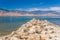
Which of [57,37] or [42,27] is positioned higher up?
[42,27]

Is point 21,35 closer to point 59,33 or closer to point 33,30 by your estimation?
point 33,30

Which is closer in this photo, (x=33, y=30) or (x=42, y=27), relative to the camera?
(x=33, y=30)

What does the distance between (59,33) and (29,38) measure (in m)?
1.43

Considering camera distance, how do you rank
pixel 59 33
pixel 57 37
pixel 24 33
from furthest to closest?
pixel 24 33, pixel 59 33, pixel 57 37

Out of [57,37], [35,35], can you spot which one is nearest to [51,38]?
[57,37]

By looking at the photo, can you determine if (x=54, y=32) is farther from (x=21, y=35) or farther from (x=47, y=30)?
(x=21, y=35)

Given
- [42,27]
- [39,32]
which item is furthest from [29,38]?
[42,27]

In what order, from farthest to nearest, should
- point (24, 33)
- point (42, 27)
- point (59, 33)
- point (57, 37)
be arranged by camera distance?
1. point (42, 27)
2. point (24, 33)
3. point (59, 33)
4. point (57, 37)

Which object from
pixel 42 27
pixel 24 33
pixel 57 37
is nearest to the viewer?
pixel 57 37

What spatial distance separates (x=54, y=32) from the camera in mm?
8453

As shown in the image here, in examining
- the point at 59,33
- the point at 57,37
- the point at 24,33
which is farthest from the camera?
the point at 24,33

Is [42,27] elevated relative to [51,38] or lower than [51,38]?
elevated

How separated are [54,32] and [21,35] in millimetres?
1610

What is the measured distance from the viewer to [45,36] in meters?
8.02
